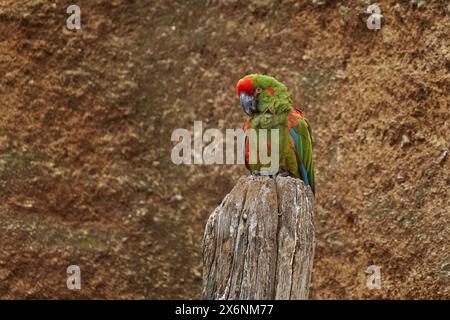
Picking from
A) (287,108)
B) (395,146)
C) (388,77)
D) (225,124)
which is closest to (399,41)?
(388,77)

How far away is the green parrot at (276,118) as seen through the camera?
6.55m

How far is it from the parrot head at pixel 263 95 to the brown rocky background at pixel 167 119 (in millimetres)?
2723

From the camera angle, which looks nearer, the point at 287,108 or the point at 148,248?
the point at 287,108

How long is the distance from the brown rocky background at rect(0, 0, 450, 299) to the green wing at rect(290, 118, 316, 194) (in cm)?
215

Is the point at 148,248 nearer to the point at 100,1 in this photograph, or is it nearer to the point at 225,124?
the point at 225,124

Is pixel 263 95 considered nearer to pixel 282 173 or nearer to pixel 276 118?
pixel 276 118

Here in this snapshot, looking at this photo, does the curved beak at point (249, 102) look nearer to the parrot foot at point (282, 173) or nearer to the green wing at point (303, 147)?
the green wing at point (303, 147)

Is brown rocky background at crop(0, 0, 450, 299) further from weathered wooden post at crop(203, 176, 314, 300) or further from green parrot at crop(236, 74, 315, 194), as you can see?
weathered wooden post at crop(203, 176, 314, 300)

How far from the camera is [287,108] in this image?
6.63 m

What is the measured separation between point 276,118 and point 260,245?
8.44 ft

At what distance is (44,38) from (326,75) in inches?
148

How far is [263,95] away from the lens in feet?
21.5

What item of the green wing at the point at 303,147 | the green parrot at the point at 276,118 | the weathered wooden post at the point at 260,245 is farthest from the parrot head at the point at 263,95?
the weathered wooden post at the point at 260,245

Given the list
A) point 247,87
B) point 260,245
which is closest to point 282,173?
point 247,87
